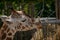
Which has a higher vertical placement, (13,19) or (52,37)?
(13,19)

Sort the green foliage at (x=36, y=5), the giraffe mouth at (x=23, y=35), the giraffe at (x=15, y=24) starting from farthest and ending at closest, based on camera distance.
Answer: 1. the green foliage at (x=36, y=5)
2. the giraffe mouth at (x=23, y=35)
3. the giraffe at (x=15, y=24)

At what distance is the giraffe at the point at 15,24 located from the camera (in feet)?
6.28

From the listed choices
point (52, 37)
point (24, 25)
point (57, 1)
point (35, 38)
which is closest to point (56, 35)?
point (52, 37)

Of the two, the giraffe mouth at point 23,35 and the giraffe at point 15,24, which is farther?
the giraffe mouth at point 23,35

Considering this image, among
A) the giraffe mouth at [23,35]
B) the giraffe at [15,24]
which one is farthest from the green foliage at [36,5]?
the giraffe at [15,24]

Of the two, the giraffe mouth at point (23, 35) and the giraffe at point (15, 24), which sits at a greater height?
the giraffe at point (15, 24)

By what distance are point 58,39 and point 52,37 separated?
11 centimetres

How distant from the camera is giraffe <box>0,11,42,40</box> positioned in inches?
75.4

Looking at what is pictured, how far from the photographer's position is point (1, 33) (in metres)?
2.04

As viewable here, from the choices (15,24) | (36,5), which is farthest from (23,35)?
(36,5)

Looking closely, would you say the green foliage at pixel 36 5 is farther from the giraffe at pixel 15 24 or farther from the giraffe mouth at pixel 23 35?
the giraffe at pixel 15 24

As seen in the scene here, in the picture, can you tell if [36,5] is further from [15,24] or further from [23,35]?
[15,24]

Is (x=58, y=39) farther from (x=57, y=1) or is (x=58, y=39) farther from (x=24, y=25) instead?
(x=57, y=1)

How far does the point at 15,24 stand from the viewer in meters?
1.96
